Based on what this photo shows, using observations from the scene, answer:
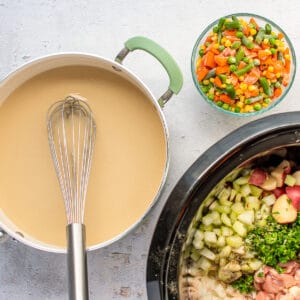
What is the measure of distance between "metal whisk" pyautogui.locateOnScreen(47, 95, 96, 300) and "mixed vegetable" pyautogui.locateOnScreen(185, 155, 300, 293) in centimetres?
26

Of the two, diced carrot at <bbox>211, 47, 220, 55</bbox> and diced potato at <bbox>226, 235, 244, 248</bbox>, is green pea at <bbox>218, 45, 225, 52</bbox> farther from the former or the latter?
diced potato at <bbox>226, 235, 244, 248</bbox>

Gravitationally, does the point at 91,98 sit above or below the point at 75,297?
above

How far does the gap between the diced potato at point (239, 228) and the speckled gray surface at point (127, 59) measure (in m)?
0.18

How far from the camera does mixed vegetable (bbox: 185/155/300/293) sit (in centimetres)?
117

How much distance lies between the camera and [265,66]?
1206 mm

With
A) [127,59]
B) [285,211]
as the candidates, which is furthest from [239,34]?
[285,211]

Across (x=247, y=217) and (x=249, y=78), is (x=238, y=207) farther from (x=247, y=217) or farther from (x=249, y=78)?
(x=249, y=78)

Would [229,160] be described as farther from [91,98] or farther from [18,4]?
[18,4]

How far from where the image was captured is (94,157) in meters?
1.24

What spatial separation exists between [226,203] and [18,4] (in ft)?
2.20

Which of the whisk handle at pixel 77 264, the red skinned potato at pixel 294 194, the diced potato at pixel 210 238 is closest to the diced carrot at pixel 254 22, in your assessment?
the red skinned potato at pixel 294 194

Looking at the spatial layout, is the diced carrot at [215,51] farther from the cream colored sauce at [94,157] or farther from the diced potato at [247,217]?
the diced potato at [247,217]

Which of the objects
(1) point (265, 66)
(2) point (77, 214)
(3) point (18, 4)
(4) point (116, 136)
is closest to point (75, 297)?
(2) point (77, 214)

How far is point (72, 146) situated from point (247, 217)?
40 centimetres
